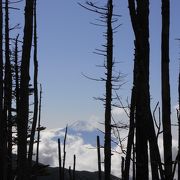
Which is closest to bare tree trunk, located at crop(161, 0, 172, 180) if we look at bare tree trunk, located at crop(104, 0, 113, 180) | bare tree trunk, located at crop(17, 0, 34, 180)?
bare tree trunk, located at crop(17, 0, 34, 180)

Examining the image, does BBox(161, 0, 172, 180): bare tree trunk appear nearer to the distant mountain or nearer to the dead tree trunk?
the dead tree trunk

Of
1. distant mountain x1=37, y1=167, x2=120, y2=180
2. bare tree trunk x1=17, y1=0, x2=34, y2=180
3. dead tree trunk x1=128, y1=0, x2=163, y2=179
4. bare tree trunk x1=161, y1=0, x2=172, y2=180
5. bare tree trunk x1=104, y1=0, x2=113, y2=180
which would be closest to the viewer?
dead tree trunk x1=128, y1=0, x2=163, y2=179

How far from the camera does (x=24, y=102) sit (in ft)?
34.6

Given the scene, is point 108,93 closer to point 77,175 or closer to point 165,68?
point 165,68

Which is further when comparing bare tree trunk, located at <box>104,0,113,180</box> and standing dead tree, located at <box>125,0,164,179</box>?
bare tree trunk, located at <box>104,0,113,180</box>

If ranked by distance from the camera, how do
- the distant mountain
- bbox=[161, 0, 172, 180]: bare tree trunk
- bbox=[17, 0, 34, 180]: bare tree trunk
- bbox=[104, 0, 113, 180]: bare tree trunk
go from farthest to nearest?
the distant mountain
bbox=[104, 0, 113, 180]: bare tree trunk
bbox=[17, 0, 34, 180]: bare tree trunk
bbox=[161, 0, 172, 180]: bare tree trunk

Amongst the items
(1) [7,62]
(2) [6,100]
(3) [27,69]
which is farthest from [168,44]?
(2) [6,100]

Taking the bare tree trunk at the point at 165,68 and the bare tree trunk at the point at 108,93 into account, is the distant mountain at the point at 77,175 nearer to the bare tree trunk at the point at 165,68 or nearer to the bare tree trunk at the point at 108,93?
the bare tree trunk at the point at 108,93

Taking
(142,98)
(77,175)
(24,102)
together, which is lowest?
(77,175)

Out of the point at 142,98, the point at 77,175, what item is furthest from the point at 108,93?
the point at 77,175

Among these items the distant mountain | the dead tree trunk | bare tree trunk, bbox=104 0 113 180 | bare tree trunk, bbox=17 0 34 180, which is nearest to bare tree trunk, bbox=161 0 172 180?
the dead tree trunk

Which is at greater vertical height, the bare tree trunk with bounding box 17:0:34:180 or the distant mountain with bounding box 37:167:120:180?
the bare tree trunk with bounding box 17:0:34:180

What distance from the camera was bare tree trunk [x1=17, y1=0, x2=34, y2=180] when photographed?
10.6 m

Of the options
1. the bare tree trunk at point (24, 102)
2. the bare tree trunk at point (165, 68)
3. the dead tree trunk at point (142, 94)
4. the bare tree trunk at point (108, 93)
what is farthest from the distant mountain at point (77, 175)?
the dead tree trunk at point (142, 94)
